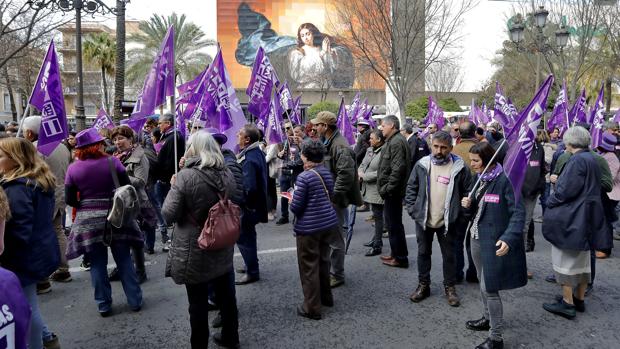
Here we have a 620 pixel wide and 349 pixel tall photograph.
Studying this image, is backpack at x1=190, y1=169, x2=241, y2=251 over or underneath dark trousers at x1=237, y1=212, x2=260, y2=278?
over

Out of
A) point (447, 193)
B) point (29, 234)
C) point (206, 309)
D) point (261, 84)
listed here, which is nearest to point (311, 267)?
point (206, 309)

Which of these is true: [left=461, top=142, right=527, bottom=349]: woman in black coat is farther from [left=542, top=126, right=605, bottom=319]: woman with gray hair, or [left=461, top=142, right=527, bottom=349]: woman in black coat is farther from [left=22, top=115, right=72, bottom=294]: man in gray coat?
[left=22, top=115, right=72, bottom=294]: man in gray coat

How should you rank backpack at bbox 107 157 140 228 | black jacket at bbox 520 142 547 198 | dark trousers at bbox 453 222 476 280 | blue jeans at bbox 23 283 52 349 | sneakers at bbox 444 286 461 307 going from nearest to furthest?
blue jeans at bbox 23 283 52 349, backpack at bbox 107 157 140 228, sneakers at bbox 444 286 461 307, dark trousers at bbox 453 222 476 280, black jacket at bbox 520 142 547 198

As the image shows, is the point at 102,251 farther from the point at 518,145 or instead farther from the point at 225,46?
the point at 225,46

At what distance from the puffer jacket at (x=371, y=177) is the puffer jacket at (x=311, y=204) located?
2.35 metres

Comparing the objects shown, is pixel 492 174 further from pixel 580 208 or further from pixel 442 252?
pixel 442 252

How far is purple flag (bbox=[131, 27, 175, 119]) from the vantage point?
5098mm

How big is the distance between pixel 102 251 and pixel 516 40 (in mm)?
16019

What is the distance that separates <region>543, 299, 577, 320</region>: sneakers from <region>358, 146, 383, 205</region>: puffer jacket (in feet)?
8.55

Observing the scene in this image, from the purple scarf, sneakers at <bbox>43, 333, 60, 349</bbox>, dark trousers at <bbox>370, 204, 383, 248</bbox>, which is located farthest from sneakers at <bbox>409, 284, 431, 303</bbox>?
sneakers at <bbox>43, 333, 60, 349</bbox>

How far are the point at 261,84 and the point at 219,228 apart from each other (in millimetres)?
4553

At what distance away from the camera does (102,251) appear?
433 cm

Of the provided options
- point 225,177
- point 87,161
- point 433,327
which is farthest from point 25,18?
point 433,327

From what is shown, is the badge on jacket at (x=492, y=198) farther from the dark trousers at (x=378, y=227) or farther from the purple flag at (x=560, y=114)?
the purple flag at (x=560, y=114)
